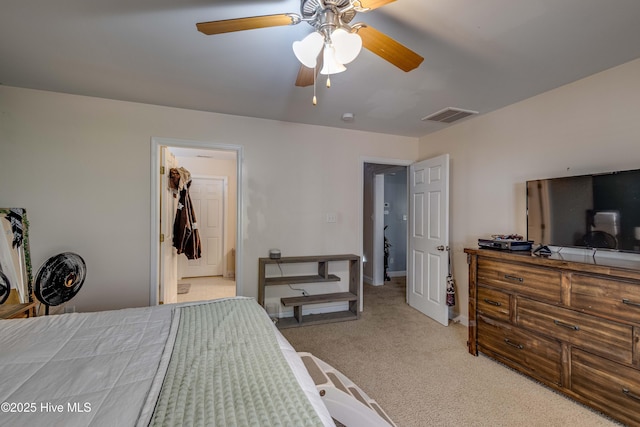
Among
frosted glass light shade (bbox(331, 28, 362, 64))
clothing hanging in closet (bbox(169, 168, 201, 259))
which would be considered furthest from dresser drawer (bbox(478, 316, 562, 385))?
clothing hanging in closet (bbox(169, 168, 201, 259))

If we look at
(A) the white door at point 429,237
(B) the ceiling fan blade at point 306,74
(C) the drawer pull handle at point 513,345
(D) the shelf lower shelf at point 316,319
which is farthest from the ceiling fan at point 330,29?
(D) the shelf lower shelf at point 316,319

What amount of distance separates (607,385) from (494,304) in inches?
30.9

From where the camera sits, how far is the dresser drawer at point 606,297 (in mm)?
1614

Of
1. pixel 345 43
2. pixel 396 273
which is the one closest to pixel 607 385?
pixel 345 43

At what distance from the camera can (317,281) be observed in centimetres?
330

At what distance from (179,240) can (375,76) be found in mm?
3321

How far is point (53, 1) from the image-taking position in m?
1.47

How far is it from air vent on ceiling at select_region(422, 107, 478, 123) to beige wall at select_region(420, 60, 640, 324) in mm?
197

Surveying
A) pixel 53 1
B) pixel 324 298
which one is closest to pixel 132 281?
pixel 324 298

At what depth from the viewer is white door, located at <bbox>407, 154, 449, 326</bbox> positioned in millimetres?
3207

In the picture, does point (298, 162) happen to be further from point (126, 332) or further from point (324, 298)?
point (126, 332)

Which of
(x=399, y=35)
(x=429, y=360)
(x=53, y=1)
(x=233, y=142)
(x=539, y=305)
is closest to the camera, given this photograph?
(x=53, y=1)

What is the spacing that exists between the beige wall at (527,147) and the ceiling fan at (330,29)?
70.7 inches

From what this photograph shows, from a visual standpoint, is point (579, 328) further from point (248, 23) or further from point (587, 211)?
point (248, 23)
